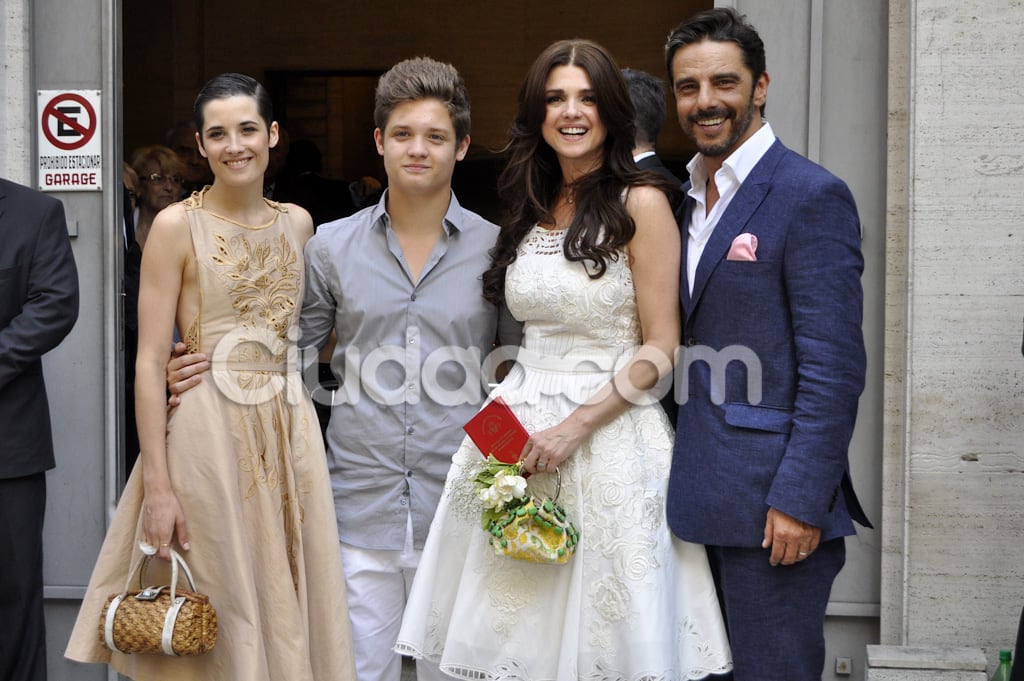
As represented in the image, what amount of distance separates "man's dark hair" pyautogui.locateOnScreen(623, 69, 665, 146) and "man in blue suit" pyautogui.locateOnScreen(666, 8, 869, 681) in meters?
0.89

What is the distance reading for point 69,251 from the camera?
4.48m

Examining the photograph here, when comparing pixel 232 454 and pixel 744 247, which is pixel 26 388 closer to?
pixel 232 454

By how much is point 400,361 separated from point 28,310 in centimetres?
152

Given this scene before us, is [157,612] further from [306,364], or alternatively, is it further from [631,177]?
[631,177]

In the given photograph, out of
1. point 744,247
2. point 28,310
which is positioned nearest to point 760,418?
point 744,247

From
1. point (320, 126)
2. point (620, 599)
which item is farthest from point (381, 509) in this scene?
point (320, 126)

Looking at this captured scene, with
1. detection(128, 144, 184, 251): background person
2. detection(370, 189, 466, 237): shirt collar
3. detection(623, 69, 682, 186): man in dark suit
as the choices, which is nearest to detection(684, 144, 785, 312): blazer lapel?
detection(370, 189, 466, 237): shirt collar

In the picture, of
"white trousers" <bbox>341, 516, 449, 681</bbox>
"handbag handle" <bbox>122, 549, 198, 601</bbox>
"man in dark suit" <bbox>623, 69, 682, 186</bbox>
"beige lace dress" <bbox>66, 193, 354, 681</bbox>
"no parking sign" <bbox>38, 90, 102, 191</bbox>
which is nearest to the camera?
"handbag handle" <bbox>122, 549, 198, 601</bbox>

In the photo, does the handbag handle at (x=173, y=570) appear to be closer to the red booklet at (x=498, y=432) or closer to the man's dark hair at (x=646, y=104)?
the red booklet at (x=498, y=432)

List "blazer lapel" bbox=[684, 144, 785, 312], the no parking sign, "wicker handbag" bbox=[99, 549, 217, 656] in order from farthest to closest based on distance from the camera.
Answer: the no parking sign
"wicker handbag" bbox=[99, 549, 217, 656]
"blazer lapel" bbox=[684, 144, 785, 312]

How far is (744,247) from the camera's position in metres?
3.05

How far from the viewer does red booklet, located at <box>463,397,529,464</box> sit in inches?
128

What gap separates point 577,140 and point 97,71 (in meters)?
2.51

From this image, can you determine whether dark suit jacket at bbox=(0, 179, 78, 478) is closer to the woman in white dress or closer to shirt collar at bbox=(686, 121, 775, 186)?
the woman in white dress
